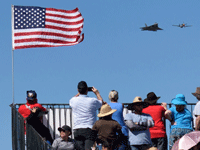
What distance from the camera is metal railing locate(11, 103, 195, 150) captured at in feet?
39.2

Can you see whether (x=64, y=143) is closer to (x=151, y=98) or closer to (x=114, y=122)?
(x=114, y=122)

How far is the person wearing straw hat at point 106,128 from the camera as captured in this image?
986 centimetres

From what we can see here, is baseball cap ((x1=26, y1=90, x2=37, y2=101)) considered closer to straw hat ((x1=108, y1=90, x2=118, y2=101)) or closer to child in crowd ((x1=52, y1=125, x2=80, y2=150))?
child in crowd ((x1=52, y1=125, x2=80, y2=150))

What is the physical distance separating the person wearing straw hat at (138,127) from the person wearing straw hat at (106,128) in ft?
3.08

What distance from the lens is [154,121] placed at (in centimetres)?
1190

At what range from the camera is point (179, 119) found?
11.8 meters

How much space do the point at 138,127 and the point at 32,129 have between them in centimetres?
280

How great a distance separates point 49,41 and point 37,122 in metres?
4.48

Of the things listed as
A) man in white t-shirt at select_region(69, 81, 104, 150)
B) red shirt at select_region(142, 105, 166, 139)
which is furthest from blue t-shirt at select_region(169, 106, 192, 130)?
man in white t-shirt at select_region(69, 81, 104, 150)

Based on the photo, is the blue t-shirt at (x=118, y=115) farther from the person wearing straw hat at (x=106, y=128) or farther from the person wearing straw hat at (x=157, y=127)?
the person wearing straw hat at (x=157, y=127)

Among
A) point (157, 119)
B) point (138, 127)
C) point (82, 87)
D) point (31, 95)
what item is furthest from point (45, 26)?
point (138, 127)

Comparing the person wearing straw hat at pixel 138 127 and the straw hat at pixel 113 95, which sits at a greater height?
the straw hat at pixel 113 95

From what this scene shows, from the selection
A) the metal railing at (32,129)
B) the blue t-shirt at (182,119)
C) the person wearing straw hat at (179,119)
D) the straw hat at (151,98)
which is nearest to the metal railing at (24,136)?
the metal railing at (32,129)

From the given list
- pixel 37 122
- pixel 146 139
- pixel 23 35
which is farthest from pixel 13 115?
pixel 146 139
